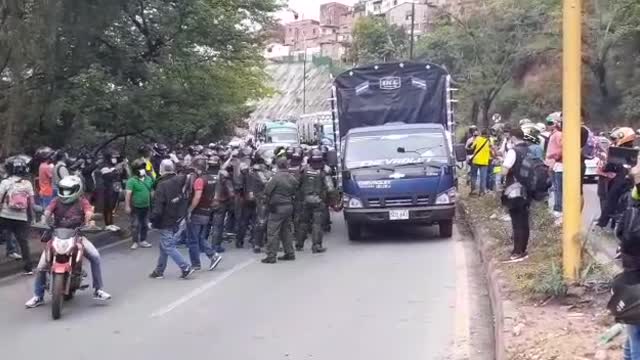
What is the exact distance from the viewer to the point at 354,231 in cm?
1477

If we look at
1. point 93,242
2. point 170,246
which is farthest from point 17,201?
point 93,242

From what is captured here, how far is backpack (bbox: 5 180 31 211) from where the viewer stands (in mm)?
11418

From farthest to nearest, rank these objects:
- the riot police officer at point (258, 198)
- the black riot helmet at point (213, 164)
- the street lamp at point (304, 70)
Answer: the street lamp at point (304, 70)
the riot police officer at point (258, 198)
the black riot helmet at point (213, 164)

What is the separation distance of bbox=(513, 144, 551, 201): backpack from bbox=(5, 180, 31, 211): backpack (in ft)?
21.6

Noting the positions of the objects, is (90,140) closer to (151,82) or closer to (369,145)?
(151,82)

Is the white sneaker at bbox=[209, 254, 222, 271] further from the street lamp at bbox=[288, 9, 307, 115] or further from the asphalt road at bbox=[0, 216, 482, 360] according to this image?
the street lamp at bbox=[288, 9, 307, 115]

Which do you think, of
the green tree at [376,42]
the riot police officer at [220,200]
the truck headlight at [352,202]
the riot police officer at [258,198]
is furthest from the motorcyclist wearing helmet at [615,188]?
the green tree at [376,42]

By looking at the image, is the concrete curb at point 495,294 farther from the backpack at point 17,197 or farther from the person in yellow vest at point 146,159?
the backpack at point 17,197

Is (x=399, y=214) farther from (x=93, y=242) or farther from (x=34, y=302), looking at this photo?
(x=34, y=302)

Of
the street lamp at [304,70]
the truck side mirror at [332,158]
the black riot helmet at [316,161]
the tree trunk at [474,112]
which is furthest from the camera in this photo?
the tree trunk at [474,112]

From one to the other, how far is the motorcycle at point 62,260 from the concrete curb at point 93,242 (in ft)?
11.2

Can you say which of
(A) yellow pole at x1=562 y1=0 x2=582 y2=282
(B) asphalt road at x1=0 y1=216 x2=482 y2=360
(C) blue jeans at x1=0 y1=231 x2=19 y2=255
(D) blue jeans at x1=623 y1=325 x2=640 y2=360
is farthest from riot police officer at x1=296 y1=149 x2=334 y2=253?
(D) blue jeans at x1=623 y1=325 x2=640 y2=360

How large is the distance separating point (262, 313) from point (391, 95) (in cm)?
975

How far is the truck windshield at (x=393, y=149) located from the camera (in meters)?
14.5
